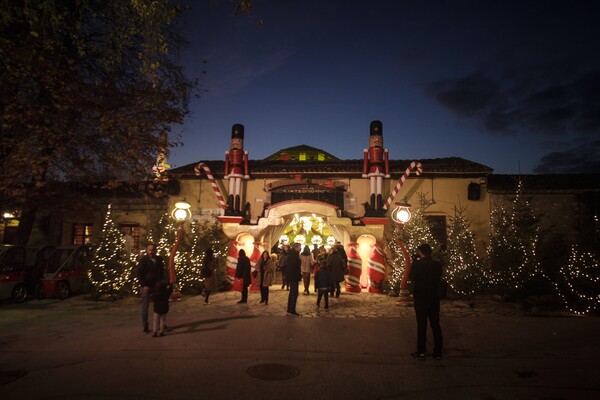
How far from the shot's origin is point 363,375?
6.04 meters

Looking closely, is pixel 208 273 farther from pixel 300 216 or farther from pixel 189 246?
pixel 300 216

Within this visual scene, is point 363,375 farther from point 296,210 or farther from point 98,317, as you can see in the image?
point 296,210

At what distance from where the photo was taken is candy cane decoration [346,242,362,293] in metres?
15.6

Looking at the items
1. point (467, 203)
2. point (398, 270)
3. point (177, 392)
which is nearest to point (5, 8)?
point (177, 392)

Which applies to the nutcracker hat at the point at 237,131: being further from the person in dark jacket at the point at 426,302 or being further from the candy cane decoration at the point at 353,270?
the person in dark jacket at the point at 426,302

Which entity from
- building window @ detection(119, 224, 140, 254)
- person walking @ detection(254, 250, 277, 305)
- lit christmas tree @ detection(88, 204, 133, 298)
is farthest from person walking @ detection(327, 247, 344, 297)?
building window @ detection(119, 224, 140, 254)

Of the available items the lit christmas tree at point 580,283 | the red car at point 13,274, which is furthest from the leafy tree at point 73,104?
the lit christmas tree at point 580,283

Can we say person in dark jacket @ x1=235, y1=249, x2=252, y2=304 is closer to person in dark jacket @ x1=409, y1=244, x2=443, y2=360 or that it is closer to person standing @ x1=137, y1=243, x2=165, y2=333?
person standing @ x1=137, y1=243, x2=165, y2=333

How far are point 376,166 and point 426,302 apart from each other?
393 inches

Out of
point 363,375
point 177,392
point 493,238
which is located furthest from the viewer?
point 493,238

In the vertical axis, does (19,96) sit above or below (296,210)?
above

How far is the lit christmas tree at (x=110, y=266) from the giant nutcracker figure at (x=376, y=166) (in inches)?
393

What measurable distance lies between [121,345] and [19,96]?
29.1 ft

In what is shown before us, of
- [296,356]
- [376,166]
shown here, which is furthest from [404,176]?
[296,356]
